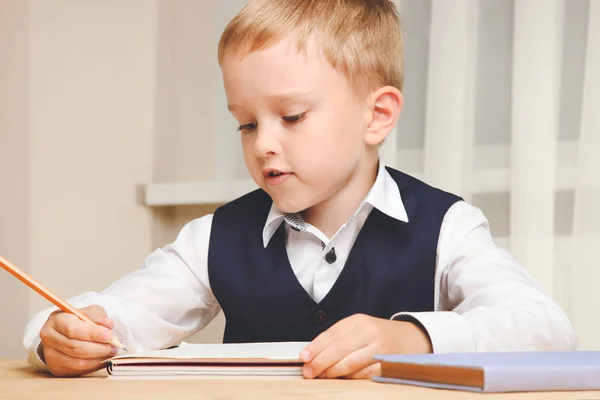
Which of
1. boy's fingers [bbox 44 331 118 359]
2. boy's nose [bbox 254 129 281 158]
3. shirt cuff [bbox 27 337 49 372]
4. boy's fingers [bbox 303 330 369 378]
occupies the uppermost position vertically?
boy's nose [bbox 254 129 281 158]

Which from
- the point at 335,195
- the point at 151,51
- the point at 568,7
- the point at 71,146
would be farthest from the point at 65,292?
the point at 568,7

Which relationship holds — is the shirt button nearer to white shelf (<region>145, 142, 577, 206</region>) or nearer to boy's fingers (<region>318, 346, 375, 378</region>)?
boy's fingers (<region>318, 346, 375, 378</region>)

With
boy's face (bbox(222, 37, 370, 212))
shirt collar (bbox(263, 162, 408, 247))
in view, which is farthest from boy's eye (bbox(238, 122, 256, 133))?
shirt collar (bbox(263, 162, 408, 247))

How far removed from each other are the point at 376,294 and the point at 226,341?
0.80 ft

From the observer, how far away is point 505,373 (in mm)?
Answer: 553

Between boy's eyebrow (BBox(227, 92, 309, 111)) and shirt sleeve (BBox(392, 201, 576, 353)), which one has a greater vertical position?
boy's eyebrow (BBox(227, 92, 309, 111))

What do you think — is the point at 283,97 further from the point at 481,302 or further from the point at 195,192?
the point at 195,192

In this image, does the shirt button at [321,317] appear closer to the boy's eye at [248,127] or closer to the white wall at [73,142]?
the boy's eye at [248,127]

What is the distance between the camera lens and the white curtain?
157 centimetres

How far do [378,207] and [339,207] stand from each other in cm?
6

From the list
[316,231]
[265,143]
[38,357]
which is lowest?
[38,357]

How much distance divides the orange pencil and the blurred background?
96 cm

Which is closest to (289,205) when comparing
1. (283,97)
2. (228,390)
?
(283,97)

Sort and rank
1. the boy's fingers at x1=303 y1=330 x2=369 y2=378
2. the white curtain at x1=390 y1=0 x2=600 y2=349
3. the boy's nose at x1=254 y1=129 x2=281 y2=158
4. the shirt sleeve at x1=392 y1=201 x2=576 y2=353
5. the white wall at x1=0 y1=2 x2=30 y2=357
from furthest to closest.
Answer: the white wall at x1=0 y1=2 x2=30 y2=357
the white curtain at x1=390 y1=0 x2=600 y2=349
the boy's nose at x1=254 y1=129 x2=281 y2=158
the shirt sleeve at x1=392 y1=201 x2=576 y2=353
the boy's fingers at x1=303 y1=330 x2=369 y2=378
